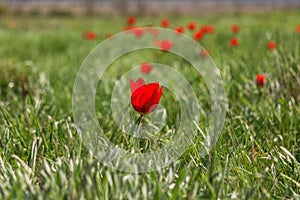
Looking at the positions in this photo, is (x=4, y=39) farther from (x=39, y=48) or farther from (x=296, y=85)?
(x=296, y=85)

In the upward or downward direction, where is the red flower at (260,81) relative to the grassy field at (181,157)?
upward

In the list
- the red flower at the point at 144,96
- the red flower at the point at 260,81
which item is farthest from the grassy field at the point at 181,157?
the red flower at the point at 144,96

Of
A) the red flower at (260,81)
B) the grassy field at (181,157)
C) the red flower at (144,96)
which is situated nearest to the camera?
the grassy field at (181,157)

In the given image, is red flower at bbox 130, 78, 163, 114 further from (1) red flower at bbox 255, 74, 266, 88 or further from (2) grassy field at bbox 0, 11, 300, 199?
(1) red flower at bbox 255, 74, 266, 88

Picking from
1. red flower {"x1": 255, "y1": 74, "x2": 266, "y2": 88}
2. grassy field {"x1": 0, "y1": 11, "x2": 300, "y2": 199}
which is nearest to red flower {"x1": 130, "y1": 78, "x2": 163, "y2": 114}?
grassy field {"x1": 0, "y1": 11, "x2": 300, "y2": 199}

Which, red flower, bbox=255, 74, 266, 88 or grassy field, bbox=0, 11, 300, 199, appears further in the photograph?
red flower, bbox=255, 74, 266, 88

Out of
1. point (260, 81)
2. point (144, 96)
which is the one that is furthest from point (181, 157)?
point (260, 81)

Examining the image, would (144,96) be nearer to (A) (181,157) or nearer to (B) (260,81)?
(A) (181,157)

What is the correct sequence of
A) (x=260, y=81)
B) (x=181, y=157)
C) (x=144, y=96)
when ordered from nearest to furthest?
1. (x=144, y=96)
2. (x=181, y=157)
3. (x=260, y=81)

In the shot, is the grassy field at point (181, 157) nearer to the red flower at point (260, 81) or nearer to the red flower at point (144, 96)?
the red flower at point (260, 81)

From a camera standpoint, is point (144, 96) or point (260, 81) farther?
point (260, 81)

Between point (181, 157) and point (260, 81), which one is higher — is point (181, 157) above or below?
below

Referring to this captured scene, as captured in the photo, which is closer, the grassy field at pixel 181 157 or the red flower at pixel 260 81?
the grassy field at pixel 181 157

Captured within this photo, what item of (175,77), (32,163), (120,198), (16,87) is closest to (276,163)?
(120,198)
